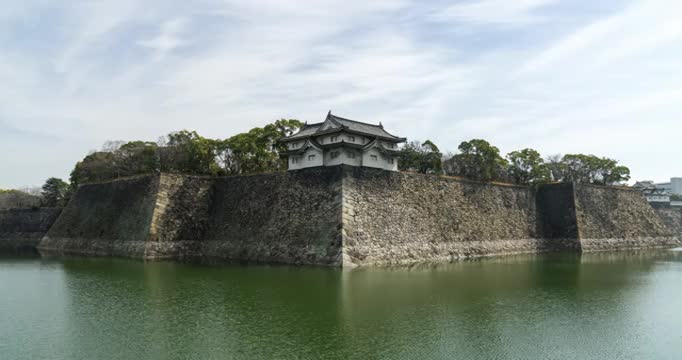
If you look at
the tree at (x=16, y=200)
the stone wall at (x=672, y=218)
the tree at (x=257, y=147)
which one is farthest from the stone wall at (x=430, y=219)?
the tree at (x=16, y=200)

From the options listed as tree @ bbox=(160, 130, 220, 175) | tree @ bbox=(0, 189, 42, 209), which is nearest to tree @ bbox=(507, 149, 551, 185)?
tree @ bbox=(160, 130, 220, 175)

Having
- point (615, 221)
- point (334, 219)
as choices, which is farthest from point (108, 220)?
point (615, 221)

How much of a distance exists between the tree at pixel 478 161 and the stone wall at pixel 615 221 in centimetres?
547

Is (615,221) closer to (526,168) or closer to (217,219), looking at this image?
(526,168)

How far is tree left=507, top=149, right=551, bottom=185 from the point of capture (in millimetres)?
32438

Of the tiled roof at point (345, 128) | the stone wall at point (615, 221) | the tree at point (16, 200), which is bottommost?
the stone wall at point (615, 221)

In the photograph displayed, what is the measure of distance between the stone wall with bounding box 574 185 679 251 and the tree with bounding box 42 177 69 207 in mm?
39945

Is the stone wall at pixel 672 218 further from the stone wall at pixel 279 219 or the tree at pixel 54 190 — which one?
the tree at pixel 54 190

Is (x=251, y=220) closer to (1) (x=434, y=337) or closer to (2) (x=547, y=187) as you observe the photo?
→ (1) (x=434, y=337)

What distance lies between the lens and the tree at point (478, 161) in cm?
3041

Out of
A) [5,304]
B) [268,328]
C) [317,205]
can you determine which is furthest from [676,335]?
[5,304]

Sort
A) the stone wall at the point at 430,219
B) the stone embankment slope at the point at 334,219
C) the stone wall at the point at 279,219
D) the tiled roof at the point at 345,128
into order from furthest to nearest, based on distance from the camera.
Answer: the tiled roof at the point at 345,128, the stone embankment slope at the point at 334,219, the stone wall at the point at 430,219, the stone wall at the point at 279,219

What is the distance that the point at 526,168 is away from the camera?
32.8 meters

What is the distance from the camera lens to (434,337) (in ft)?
29.7
